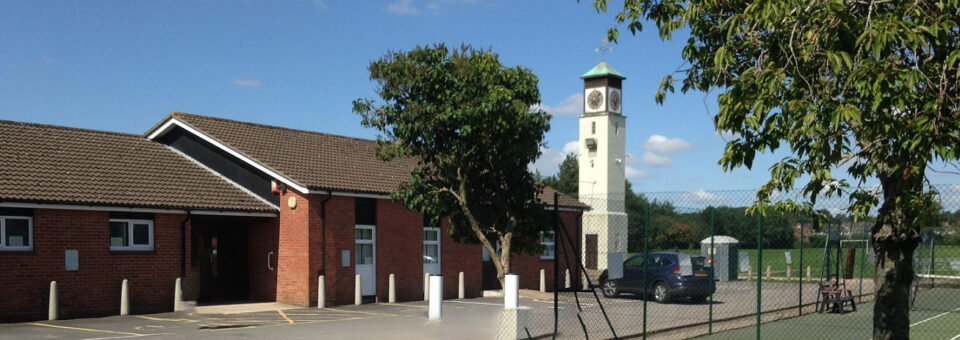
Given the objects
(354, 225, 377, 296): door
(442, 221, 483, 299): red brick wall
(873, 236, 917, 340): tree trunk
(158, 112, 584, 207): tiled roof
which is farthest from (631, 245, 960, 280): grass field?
(158, 112, 584, 207): tiled roof

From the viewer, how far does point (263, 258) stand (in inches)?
866

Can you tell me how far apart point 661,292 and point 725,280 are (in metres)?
7.03

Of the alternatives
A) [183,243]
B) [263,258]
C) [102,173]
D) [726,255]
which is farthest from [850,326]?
[102,173]

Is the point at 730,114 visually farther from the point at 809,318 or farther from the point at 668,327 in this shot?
the point at 809,318

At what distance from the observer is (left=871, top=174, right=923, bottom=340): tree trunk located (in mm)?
7652

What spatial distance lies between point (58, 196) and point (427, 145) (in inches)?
311

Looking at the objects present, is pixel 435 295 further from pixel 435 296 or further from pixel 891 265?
pixel 891 265

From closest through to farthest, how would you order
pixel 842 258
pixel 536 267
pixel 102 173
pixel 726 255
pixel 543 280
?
pixel 726 255, pixel 102 173, pixel 842 258, pixel 543 280, pixel 536 267

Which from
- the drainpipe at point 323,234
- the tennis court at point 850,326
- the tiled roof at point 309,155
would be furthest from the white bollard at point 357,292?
the tennis court at point 850,326

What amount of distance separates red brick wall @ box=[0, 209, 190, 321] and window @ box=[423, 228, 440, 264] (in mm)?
6880

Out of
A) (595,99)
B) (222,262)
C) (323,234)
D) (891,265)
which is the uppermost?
(595,99)

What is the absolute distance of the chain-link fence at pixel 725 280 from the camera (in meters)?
12.4

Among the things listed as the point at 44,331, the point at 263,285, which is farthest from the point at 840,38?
the point at 263,285

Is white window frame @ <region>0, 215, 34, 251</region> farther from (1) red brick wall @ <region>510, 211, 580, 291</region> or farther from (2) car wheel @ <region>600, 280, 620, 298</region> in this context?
(2) car wheel @ <region>600, 280, 620, 298</region>
